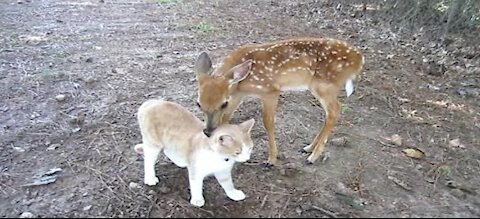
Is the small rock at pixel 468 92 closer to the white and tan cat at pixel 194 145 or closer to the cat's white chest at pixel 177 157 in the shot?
the white and tan cat at pixel 194 145

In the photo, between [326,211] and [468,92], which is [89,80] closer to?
[326,211]

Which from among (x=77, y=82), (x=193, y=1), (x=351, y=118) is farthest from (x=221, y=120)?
(x=193, y=1)

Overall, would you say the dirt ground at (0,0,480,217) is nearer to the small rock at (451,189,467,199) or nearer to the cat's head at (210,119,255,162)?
the small rock at (451,189,467,199)

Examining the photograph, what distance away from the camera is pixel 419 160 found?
12.9 ft

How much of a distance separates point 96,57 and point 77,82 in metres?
0.91

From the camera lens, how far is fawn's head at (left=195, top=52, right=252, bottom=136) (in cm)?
331

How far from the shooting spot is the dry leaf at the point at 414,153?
3.99 m

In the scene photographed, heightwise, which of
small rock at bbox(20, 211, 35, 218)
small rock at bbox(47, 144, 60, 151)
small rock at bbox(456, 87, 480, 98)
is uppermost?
small rock at bbox(20, 211, 35, 218)

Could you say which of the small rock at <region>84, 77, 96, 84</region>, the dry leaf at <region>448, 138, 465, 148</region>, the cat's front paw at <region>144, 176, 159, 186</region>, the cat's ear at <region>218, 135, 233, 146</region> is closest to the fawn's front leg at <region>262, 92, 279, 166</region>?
the cat's front paw at <region>144, 176, 159, 186</region>

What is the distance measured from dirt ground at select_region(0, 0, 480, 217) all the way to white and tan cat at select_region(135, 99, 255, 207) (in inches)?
5.1

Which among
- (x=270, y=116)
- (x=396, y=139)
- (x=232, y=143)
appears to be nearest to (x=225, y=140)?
(x=232, y=143)

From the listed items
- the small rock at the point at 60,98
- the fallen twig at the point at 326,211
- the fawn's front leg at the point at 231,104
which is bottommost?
the small rock at the point at 60,98

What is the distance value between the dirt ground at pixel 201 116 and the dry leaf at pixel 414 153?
0.04 metres

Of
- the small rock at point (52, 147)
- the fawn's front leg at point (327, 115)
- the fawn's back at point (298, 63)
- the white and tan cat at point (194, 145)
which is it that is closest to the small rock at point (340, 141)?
the fawn's front leg at point (327, 115)
